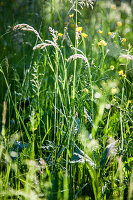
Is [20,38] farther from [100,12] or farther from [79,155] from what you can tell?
[79,155]

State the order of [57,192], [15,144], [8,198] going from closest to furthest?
[57,192] < [8,198] < [15,144]

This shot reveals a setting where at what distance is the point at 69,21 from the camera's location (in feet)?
5.51

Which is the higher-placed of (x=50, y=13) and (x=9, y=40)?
(x=50, y=13)

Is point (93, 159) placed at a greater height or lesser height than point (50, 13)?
lesser

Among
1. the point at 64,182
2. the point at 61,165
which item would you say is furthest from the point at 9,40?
the point at 64,182

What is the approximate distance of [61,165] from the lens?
1.08m

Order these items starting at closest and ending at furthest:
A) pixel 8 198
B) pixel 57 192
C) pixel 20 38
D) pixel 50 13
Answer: pixel 57 192 < pixel 8 198 < pixel 50 13 < pixel 20 38

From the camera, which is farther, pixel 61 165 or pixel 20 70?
pixel 20 70

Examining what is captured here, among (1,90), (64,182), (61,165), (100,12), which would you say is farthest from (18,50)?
(64,182)

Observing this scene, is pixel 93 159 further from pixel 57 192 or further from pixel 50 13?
pixel 50 13

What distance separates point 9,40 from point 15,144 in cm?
95

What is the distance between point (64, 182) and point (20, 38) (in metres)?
1.34

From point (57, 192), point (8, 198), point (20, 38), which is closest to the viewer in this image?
point (57, 192)

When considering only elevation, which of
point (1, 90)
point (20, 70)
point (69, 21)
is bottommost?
point (1, 90)
